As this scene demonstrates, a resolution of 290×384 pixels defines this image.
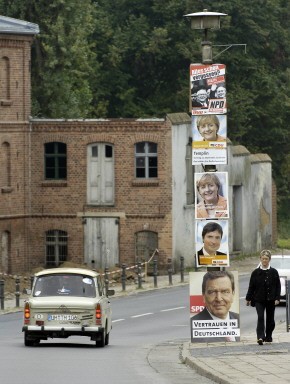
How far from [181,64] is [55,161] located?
2581 cm

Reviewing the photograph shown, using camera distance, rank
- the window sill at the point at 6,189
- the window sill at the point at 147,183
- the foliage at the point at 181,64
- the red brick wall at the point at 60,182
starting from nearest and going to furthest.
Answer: the red brick wall at the point at 60,182
the window sill at the point at 6,189
the window sill at the point at 147,183
the foliage at the point at 181,64

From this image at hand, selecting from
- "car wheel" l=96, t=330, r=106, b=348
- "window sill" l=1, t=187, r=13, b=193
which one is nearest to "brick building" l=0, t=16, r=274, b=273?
"window sill" l=1, t=187, r=13, b=193

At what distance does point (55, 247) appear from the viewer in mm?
64375

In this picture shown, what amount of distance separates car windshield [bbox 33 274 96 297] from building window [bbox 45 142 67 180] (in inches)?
1280

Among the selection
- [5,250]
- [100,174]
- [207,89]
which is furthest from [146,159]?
[207,89]

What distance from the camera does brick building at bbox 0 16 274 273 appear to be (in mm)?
62500

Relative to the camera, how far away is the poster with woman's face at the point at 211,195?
1142 inches

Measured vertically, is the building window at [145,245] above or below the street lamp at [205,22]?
below

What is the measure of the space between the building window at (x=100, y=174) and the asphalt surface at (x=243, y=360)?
29.8 meters

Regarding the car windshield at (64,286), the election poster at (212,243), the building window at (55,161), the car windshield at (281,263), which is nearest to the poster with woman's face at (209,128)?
the election poster at (212,243)

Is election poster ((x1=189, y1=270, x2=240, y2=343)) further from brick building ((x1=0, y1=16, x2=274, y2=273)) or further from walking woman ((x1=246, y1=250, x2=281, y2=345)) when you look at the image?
brick building ((x1=0, y1=16, x2=274, y2=273))

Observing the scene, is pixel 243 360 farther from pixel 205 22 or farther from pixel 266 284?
pixel 205 22

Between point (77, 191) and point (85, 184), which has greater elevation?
point (85, 184)

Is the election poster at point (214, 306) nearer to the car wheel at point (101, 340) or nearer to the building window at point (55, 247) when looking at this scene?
the car wheel at point (101, 340)
